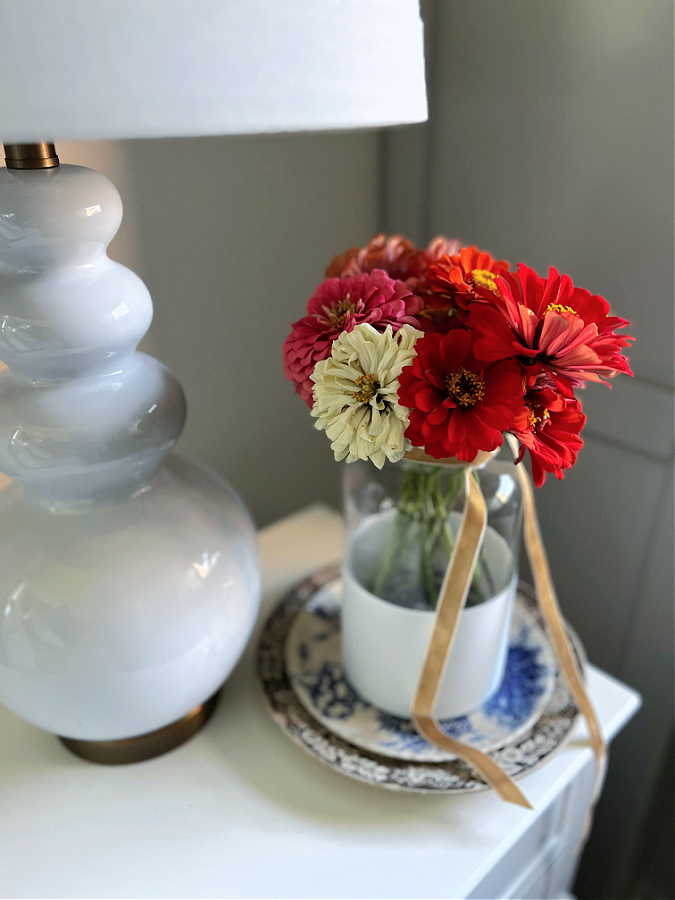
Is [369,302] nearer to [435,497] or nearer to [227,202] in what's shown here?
[435,497]

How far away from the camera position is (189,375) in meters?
0.79

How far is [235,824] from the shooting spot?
Result: 0.50 m

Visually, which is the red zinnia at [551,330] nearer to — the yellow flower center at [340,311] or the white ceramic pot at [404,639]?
the yellow flower center at [340,311]

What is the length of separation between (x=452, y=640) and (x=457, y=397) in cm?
22

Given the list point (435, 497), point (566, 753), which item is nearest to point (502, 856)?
point (566, 753)

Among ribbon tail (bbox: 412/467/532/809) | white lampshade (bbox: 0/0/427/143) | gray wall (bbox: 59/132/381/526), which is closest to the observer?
white lampshade (bbox: 0/0/427/143)

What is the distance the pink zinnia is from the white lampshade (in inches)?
4.1

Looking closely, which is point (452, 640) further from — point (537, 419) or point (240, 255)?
point (240, 255)

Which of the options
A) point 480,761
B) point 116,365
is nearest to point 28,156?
point 116,365

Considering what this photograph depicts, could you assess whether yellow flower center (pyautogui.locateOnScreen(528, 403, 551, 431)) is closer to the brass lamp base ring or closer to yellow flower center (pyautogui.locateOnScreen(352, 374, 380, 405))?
yellow flower center (pyautogui.locateOnScreen(352, 374, 380, 405))

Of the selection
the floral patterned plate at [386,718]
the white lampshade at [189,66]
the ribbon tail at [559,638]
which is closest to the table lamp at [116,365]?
the white lampshade at [189,66]

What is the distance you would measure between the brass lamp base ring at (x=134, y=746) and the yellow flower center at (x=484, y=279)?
409 millimetres

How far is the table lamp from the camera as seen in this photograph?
0.87 feet

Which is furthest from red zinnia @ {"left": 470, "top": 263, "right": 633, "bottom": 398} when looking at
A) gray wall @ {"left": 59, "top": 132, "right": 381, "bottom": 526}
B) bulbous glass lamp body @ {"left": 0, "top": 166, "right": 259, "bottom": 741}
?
gray wall @ {"left": 59, "top": 132, "right": 381, "bottom": 526}
